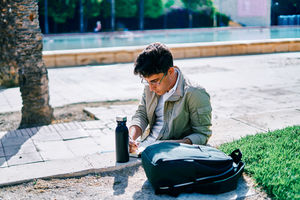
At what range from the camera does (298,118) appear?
511cm

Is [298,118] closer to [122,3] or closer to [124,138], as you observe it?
[124,138]

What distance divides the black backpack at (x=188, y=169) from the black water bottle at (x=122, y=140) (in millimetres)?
412

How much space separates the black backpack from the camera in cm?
281

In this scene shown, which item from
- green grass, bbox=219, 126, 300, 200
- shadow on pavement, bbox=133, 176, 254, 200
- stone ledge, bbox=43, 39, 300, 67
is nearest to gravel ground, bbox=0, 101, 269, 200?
shadow on pavement, bbox=133, 176, 254, 200

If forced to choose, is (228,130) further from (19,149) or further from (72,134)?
(19,149)

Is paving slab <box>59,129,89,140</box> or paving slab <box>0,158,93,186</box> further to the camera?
paving slab <box>59,129,89,140</box>

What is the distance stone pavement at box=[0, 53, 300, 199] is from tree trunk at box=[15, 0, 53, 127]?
53 cm

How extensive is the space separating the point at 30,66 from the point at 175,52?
8063 millimetres

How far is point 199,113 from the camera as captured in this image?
130 inches

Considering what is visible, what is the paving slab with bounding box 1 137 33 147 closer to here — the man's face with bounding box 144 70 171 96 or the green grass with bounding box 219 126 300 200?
the man's face with bounding box 144 70 171 96

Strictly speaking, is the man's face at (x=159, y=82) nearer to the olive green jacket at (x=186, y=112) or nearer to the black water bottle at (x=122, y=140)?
the olive green jacket at (x=186, y=112)

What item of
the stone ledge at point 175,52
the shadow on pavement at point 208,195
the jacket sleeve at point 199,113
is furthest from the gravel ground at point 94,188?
the stone ledge at point 175,52

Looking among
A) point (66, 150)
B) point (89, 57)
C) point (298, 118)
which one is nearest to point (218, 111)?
point (298, 118)

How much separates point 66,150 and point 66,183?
0.91 meters
